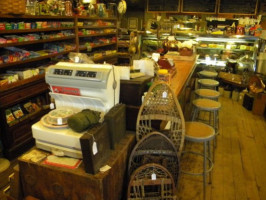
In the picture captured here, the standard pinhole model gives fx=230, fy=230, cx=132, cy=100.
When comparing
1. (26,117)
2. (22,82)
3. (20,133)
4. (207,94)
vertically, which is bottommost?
(20,133)

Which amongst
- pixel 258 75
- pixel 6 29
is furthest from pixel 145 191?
pixel 258 75

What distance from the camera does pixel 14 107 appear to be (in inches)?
131

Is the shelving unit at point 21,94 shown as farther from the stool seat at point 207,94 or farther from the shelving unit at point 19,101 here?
the stool seat at point 207,94

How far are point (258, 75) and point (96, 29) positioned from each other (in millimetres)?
3990

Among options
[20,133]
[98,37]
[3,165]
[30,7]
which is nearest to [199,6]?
[98,37]

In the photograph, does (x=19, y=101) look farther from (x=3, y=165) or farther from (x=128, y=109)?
(x=128, y=109)

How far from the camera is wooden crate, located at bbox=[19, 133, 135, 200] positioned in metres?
1.42

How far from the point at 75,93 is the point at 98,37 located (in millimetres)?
4928

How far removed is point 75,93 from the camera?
1653mm

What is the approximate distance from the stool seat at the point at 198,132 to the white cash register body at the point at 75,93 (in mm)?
925

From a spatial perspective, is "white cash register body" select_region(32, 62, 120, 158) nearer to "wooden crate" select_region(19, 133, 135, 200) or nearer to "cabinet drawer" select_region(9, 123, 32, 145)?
"wooden crate" select_region(19, 133, 135, 200)

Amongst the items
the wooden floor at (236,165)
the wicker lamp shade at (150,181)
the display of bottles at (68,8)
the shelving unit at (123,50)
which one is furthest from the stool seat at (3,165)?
the shelving unit at (123,50)

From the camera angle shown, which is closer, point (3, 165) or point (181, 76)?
point (3, 165)

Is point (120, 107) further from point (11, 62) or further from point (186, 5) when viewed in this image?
point (186, 5)
